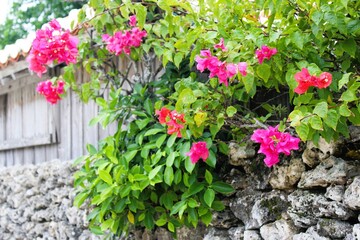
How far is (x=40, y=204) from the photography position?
5.57m

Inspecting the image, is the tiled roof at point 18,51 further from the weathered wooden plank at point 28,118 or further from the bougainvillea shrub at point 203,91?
the weathered wooden plank at point 28,118

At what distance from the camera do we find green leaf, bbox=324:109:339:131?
252 centimetres

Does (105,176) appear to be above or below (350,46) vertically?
below

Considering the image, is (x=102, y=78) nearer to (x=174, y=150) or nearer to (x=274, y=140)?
(x=174, y=150)

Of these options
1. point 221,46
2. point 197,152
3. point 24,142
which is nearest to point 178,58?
point 221,46

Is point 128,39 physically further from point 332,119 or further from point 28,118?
point 28,118

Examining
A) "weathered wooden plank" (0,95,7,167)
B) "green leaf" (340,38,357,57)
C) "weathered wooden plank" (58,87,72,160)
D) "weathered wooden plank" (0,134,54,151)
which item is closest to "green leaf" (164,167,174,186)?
"green leaf" (340,38,357,57)

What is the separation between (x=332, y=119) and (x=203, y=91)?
2.97 ft

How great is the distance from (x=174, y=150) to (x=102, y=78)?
52.3 inches

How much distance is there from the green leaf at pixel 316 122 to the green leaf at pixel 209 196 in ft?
3.71

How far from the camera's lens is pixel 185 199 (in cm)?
358

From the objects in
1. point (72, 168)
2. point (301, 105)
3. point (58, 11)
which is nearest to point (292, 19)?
point (301, 105)

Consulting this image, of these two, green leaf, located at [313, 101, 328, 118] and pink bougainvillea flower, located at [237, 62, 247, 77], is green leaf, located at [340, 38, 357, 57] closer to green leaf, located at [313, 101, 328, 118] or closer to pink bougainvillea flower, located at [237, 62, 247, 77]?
green leaf, located at [313, 101, 328, 118]

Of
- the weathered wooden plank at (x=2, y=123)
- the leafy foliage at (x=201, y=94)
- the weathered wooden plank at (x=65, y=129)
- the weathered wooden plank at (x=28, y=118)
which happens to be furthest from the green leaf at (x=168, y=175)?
the weathered wooden plank at (x=2, y=123)
